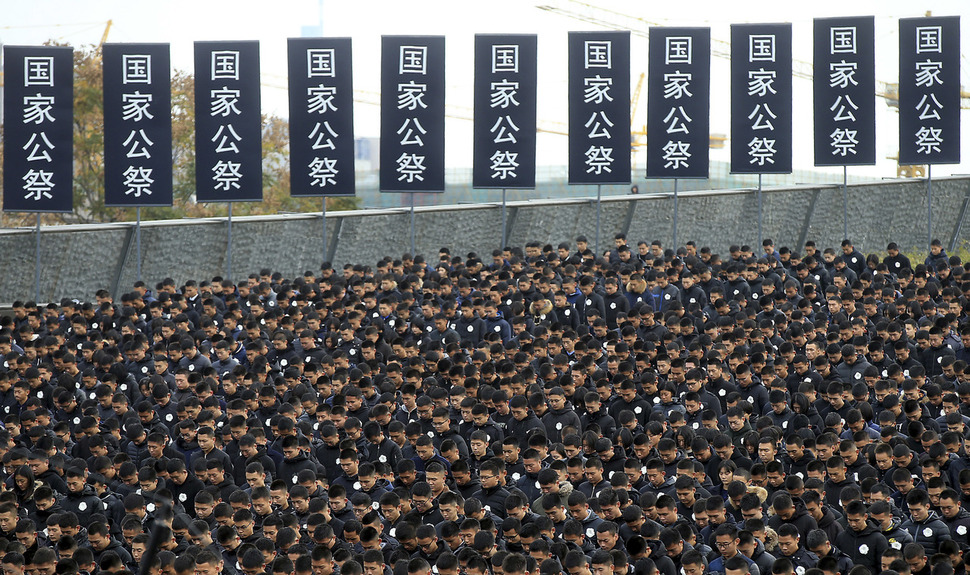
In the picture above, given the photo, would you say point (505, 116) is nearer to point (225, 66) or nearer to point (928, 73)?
point (225, 66)

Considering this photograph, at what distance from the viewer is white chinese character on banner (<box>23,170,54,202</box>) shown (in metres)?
15.6

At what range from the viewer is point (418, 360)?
11539 mm

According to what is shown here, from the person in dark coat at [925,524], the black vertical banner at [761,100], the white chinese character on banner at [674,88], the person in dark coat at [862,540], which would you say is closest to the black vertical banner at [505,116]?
the white chinese character on banner at [674,88]

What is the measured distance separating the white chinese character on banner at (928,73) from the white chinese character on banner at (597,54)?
15.0ft

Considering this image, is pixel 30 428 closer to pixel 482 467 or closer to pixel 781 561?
pixel 482 467

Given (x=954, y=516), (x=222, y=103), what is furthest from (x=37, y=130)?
(x=954, y=516)

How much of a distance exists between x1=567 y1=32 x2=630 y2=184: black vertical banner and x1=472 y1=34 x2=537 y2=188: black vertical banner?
61cm

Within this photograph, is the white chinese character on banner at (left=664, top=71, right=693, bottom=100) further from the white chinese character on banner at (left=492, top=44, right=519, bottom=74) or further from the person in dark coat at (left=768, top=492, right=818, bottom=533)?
the person in dark coat at (left=768, top=492, right=818, bottom=533)

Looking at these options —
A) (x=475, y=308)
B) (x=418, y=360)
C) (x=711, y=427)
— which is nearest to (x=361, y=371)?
(x=418, y=360)

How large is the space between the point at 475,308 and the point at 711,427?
4.41 metres

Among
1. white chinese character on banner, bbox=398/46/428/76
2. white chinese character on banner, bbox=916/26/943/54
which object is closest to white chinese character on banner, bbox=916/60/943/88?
white chinese character on banner, bbox=916/26/943/54

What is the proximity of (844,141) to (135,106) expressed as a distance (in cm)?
993

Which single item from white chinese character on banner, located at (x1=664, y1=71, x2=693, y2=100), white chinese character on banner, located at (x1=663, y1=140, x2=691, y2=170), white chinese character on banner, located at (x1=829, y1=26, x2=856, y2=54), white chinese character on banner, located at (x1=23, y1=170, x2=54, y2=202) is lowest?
white chinese character on banner, located at (x1=23, y1=170, x2=54, y2=202)

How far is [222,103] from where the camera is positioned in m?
16.2
